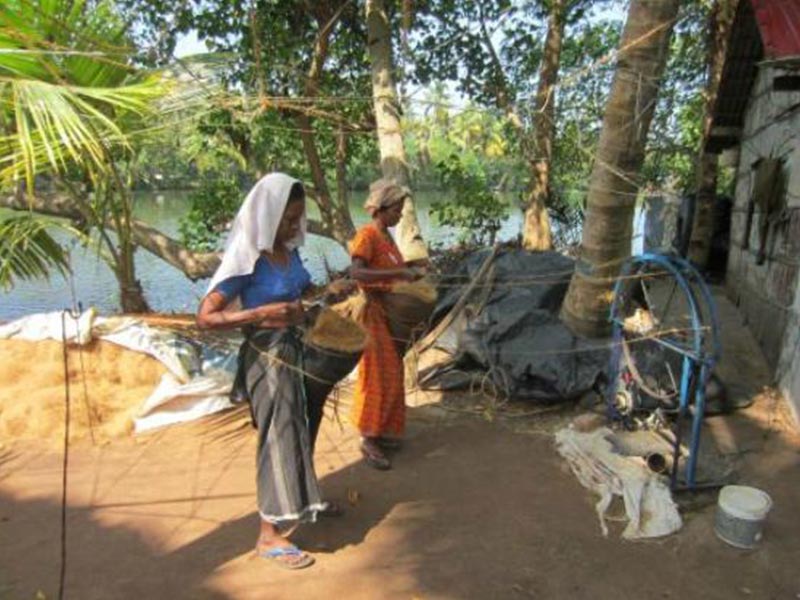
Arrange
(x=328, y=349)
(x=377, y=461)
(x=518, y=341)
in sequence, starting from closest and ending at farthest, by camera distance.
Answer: (x=328, y=349)
(x=377, y=461)
(x=518, y=341)

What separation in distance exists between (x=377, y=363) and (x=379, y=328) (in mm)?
184

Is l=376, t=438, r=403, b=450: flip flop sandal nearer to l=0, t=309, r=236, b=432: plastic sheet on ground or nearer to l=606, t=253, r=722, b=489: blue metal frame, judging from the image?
l=0, t=309, r=236, b=432: plastic sheet on ground

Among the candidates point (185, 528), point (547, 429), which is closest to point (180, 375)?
point (185, 528)

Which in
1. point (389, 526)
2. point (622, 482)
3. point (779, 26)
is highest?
point (779, 26)

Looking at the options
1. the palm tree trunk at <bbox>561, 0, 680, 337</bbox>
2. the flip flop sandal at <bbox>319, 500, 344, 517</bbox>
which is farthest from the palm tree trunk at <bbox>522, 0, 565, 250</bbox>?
the flip flop sandal at <bbox>319, 500, 344, 517</bbox>

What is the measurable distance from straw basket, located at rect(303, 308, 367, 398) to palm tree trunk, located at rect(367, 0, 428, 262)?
396 cm

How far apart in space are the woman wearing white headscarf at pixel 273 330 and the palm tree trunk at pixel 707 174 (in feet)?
20.3

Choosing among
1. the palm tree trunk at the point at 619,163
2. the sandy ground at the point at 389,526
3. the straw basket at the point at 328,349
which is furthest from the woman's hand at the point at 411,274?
the palm tree trunk at the point at 619,163

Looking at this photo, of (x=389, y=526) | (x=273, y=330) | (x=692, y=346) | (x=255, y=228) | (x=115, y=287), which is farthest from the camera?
(x=115, y=287)

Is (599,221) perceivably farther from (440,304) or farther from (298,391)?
(298,391)

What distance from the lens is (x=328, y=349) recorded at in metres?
2.57

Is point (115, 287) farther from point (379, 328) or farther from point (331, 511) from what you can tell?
point (331, 511)

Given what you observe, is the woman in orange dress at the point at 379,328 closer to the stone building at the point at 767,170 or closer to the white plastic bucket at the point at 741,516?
the white plastic bucket at the point at 741,516

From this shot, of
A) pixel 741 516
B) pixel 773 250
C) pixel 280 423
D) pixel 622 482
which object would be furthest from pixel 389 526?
pixel 773 250
